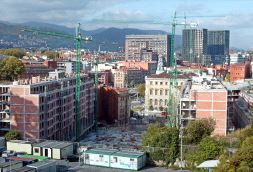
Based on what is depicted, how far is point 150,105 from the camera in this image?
53.5 meters

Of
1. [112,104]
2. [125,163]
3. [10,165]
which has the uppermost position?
[112,104]

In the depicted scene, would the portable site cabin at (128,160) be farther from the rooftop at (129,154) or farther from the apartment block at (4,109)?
the apartment block at (4,109)

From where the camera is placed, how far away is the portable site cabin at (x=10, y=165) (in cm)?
1903

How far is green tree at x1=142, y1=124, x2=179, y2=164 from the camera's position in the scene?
23.3 metres

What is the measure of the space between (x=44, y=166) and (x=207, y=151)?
24.8ft

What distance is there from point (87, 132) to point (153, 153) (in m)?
16.2

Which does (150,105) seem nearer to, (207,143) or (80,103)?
(80,103)

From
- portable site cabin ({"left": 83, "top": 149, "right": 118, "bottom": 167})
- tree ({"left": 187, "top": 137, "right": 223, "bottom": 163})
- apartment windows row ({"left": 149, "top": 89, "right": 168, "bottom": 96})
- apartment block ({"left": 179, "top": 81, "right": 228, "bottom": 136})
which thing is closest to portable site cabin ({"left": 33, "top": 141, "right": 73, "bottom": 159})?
portable site cabin ({"left": 83, "top": 149, "right": 118, "bottom": 167})

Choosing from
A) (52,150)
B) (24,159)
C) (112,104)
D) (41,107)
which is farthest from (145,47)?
(24,159)

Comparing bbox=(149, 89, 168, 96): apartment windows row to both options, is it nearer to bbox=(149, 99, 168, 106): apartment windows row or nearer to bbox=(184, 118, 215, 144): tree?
bbox=(149, 99, 168, 106): apartment windows row

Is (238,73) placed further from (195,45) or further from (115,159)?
(195,45)

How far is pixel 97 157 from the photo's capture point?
2288cm

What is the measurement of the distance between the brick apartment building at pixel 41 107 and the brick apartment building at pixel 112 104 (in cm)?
1033

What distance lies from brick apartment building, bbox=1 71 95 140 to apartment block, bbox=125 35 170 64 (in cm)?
8024
